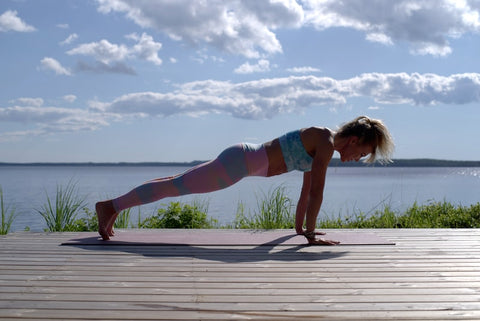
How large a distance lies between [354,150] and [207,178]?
981 mm

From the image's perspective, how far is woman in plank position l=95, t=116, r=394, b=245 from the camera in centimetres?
306

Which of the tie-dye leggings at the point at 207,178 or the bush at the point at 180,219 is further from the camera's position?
the bush at the point at 180,219

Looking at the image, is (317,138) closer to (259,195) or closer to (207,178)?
(207,178)

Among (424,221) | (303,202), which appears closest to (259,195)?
(424,221)

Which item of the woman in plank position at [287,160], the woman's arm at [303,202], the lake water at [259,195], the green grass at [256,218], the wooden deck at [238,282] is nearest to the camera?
the wooden deck at [238,282]

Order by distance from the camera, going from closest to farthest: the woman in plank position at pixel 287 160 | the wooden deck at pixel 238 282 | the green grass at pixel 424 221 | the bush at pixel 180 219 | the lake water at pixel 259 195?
1. the wooden deck at pixel 238 282
2. the woman in plank position at pixel 287 160
3. the bush at pixel 180 219
4. the green grass at pixel 424 221
5. the lake water at pixel 259 195

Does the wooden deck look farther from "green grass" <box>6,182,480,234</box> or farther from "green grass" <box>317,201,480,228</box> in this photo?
"green grass" <box>317,201,480,228</box>

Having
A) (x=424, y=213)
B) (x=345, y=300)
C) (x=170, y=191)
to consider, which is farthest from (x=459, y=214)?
(x=345, y=300)

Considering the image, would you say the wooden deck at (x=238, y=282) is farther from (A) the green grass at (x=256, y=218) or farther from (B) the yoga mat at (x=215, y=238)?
(A) the green grass at (x=256, y=218)

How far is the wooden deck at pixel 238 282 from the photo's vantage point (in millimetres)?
1757

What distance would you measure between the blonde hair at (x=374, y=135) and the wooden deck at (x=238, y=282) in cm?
61

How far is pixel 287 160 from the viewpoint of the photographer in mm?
3223

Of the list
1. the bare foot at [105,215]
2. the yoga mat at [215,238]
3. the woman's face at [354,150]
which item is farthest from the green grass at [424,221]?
the bare foot at [105,215]

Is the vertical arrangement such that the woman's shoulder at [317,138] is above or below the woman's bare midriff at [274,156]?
above
